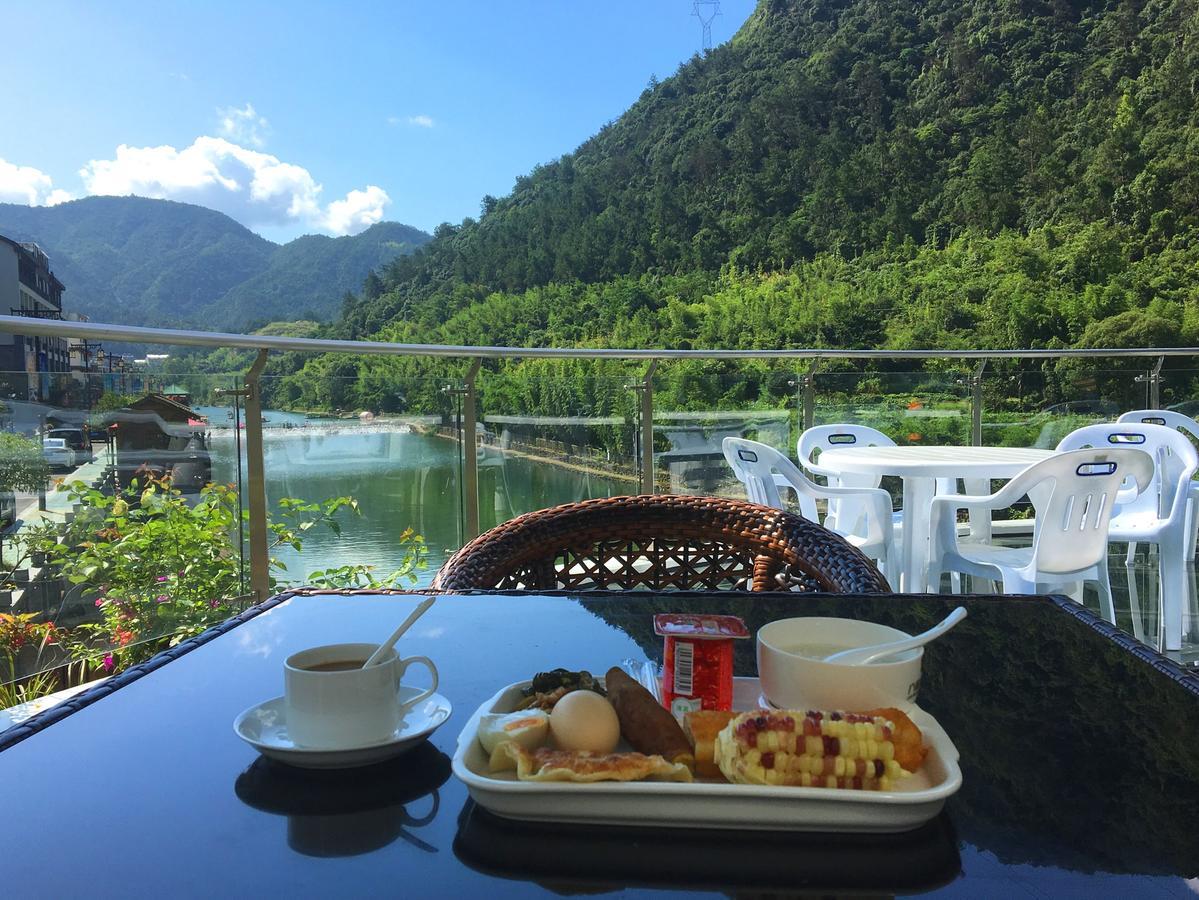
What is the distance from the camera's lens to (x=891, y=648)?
758 mm

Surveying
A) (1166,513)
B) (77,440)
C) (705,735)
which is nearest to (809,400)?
(1166,513)

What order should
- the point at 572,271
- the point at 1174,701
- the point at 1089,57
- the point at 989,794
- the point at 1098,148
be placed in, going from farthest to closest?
the point at 572,271, the point at 1089,57, the point at 1098,148, the point at 1174,701, the point at 989,794

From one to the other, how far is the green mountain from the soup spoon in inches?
1266

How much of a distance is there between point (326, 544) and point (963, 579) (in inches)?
96.8

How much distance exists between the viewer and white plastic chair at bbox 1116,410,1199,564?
329cm

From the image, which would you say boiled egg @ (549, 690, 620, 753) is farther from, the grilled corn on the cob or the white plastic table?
the white plastic table

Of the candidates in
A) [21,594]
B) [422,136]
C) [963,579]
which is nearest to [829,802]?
[21,594]

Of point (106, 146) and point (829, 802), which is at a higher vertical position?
point (106, 146)

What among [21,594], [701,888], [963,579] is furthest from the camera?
[963,579]

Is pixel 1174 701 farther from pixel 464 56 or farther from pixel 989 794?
pixel 464 56

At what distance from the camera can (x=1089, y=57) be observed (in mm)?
34594

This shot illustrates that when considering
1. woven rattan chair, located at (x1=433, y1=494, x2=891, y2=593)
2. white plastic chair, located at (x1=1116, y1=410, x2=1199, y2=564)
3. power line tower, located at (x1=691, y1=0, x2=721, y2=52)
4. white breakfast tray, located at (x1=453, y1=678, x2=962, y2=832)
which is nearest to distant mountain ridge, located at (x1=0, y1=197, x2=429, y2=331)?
power line tower, located at (x1=691, y1=0, x2=721, y2=52)

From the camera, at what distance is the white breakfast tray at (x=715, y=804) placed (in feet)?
1.87

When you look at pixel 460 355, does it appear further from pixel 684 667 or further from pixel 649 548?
pixel 684 667
